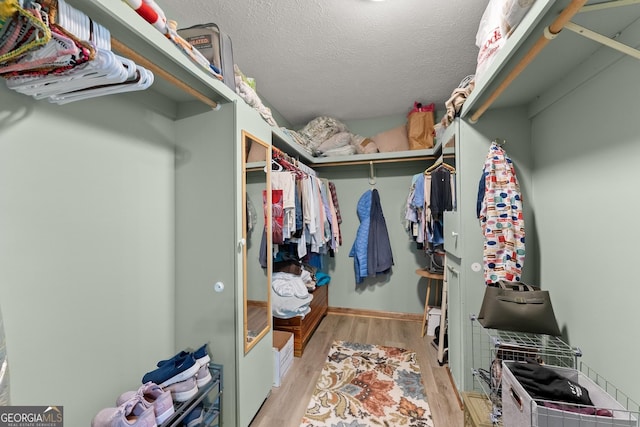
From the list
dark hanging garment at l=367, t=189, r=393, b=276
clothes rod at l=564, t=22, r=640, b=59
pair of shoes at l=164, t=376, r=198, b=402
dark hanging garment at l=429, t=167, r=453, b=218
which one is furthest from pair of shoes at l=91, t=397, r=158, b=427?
dark hanging garment at l=367, t=189, r=393, b=276

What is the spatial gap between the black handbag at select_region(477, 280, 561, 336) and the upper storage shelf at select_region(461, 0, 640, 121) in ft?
3.26

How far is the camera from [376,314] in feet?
10.5

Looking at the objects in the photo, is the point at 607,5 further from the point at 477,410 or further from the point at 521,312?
the point at 477,410

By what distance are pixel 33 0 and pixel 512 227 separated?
1998mm

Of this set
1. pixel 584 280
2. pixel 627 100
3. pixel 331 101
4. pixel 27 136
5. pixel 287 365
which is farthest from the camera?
pixel 331 101

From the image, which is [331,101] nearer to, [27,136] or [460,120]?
[460,120]

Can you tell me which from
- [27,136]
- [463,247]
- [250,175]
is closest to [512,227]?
[463,247]

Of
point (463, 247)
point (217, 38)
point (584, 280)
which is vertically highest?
point (217, 38)

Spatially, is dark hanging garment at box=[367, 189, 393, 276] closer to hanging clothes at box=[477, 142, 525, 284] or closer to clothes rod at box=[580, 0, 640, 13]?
hanging clothes at box=[477, 142, 525, 284]

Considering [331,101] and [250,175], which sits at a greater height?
[331,101]

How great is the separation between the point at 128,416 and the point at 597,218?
209 cm

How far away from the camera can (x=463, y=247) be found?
1658 mm

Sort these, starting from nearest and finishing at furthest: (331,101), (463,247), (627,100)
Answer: (627,100), (463,247), (331,101)

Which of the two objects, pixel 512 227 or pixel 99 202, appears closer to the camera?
pixel 99 202
